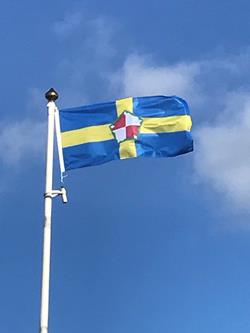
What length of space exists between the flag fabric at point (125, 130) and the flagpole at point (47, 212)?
0.80 meters

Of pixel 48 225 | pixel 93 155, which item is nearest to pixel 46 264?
pixel 48 225

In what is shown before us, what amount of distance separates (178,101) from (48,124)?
12.3 ft

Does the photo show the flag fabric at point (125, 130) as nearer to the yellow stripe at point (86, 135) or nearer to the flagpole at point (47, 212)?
the yellow stripe at point (86, 135)

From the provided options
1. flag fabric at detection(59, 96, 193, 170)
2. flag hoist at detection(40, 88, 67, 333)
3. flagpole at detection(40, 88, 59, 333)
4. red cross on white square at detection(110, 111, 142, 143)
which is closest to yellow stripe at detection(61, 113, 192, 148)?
flag fabric at detection(59, 96, 193, 170)

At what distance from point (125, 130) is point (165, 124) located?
3.82 ft

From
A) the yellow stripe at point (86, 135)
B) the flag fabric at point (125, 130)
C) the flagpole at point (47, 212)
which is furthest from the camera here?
the yellow stripe at point (86, 135)

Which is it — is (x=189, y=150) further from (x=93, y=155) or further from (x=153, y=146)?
(x=93, y=155)

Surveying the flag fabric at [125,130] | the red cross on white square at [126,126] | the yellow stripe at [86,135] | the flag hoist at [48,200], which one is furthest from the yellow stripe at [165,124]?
the flag hoist at [48,200]

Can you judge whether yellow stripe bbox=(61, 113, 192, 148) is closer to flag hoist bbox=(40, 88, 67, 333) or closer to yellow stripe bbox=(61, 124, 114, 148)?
yellow stripe bbox=(61, 124, 114, 148)

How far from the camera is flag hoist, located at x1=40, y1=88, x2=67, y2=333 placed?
65.2ft

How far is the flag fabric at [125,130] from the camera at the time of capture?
22.7 m

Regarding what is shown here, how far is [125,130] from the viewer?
22.8 meters

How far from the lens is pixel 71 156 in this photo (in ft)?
74.6

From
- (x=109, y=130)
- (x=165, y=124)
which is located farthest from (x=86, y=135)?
(x=165, y=124)
